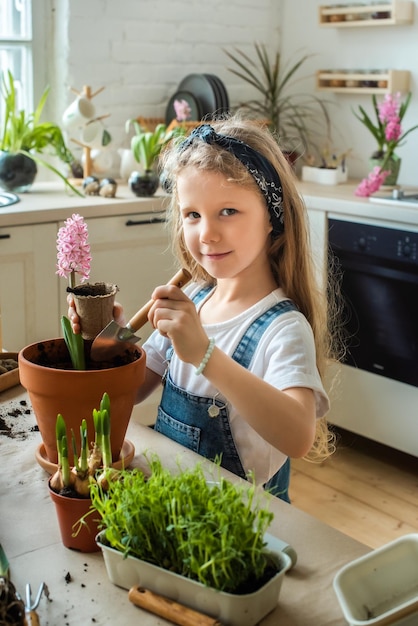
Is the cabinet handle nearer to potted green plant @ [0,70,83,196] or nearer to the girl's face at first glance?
potted green plant @ [0,70,83,196]

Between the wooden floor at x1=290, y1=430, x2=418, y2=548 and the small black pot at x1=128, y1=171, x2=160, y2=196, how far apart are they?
1.24m

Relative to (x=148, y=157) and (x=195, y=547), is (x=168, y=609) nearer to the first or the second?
(x=195, y=547)

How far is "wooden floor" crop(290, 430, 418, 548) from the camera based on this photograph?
2926 mm

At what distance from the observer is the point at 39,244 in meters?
3.02

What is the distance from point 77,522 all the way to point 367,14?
10.5 feet

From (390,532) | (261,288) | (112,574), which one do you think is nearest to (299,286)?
(261,288)

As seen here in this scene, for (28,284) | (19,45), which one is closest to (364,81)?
(19,45)

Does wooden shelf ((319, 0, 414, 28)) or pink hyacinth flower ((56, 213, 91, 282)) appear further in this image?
wooden shelf ((319, 0, 414, 28))

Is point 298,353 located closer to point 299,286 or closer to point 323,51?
point 299,286

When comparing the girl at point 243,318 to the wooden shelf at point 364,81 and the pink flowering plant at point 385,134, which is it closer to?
the pink flowering plant at point 385,134

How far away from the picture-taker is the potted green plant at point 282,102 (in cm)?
407

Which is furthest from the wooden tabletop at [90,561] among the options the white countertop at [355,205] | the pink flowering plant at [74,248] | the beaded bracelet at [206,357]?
the white countertop at [355,205]

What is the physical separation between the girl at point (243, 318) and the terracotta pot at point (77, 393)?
3.7 inches

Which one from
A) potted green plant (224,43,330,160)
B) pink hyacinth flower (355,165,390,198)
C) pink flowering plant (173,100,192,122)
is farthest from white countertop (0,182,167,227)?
potted green plant (224,43,330,160)
